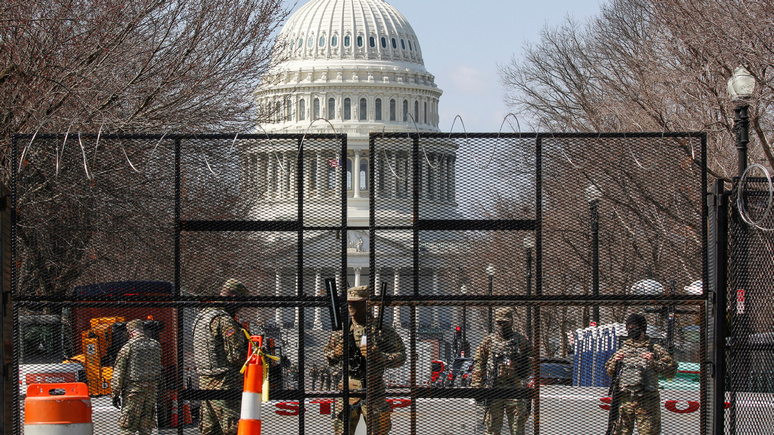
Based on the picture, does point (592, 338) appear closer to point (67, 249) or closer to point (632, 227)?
point (632, 227)

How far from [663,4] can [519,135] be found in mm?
12614

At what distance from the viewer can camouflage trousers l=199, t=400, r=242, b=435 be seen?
24.6 feet

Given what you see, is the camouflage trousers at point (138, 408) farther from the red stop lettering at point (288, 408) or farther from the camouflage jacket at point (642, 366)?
the camouflage jacket at point (642, 366)

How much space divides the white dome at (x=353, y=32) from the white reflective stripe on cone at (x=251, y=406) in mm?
94783

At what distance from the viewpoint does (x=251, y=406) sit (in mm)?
6906

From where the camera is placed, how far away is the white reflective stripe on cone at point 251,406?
22.6 feet

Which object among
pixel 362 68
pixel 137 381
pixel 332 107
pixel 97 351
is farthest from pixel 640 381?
pixel 362 68

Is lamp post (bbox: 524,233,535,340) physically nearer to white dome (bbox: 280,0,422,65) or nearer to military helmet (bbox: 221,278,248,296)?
military helmet (bbox: 221,278,248,296)

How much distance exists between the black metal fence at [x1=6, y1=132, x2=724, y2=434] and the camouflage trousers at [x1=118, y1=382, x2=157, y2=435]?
2.83 ft

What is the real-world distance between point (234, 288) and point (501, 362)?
2.05 m

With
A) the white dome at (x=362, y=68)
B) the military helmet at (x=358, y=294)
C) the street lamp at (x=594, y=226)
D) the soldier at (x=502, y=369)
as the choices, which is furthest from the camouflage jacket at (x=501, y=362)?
the white dome at (x=362, y=68)

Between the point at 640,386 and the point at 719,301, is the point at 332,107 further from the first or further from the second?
the point at 719,301

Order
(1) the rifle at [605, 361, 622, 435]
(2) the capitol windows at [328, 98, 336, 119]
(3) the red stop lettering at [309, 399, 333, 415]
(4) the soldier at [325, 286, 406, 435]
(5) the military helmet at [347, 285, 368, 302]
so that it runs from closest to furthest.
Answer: (4) the soldier at [325, 286, 406, 435], (1) the rifle at [605, 361, 622, 435], (5) the military helmet at [347, 285, 368, 302], (3) the red stop lettering at [309, 399, 333, 415], (2) the capitol windows at [328, 98, 336, 119]

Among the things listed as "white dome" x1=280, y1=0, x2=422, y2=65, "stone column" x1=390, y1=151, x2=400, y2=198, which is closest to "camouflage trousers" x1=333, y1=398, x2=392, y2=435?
"stone column" x1=390, y1=151, x2=400, y2=198
